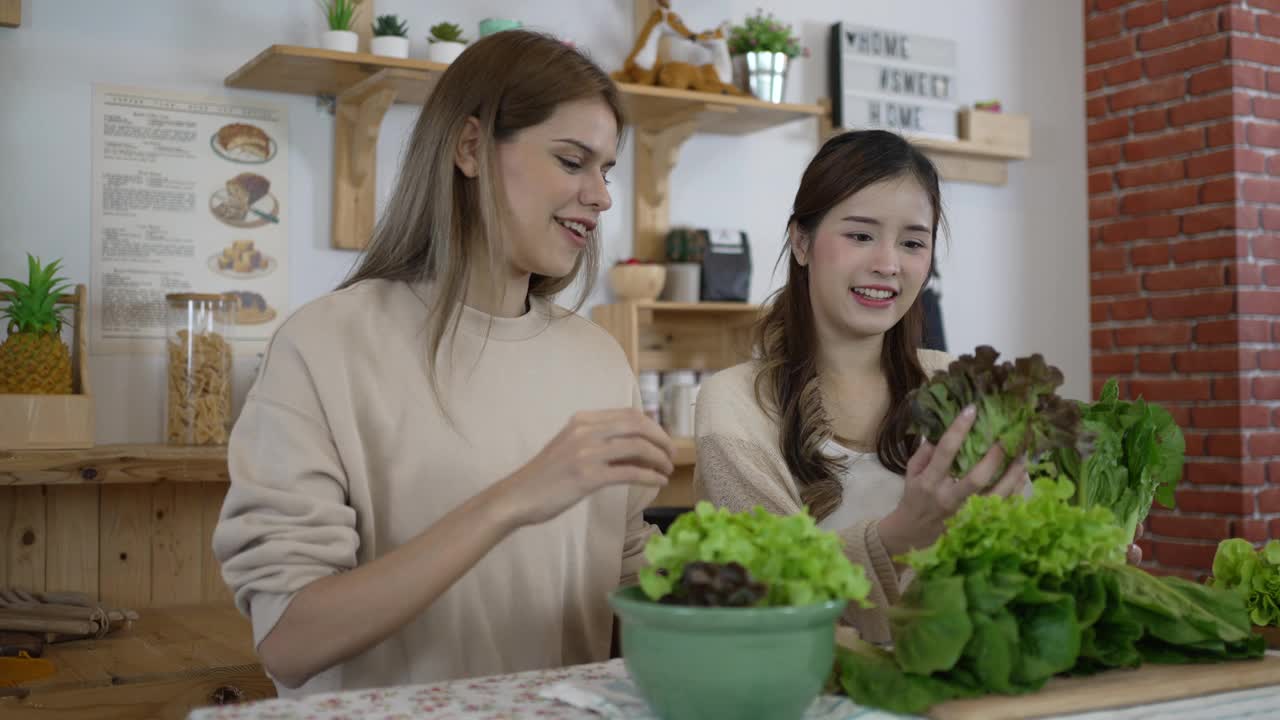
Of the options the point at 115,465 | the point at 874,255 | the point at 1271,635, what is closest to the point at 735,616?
the point at 1271,635

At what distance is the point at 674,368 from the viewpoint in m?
3.46

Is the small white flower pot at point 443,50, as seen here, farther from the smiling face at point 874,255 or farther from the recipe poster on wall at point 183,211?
the smiling face at point 874,255

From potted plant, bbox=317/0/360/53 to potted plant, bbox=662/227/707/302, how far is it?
0.99 m

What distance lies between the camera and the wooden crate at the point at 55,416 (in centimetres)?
243

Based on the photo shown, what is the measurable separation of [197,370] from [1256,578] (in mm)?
2168

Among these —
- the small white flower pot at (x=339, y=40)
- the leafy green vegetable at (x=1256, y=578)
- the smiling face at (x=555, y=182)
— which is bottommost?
the leafy green vegetable at (x=1256, y=578)

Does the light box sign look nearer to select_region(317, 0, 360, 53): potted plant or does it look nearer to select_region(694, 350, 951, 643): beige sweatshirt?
select_region(317, 0, 360, 53): potted plant

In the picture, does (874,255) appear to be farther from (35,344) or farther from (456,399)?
(35,344)

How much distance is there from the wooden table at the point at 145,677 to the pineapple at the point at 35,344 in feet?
1.73

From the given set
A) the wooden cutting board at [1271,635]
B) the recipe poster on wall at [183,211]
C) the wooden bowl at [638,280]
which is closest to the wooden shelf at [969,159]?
the wooden bowl at [638,280]

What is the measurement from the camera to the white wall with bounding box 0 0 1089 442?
8.93 ft

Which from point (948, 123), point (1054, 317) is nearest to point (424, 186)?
point (948, 123)

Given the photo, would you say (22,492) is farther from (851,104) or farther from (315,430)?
(851,104)

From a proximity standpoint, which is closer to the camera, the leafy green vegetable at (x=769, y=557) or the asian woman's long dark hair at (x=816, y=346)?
the leafy green vegetable at (x=769, y=557)
